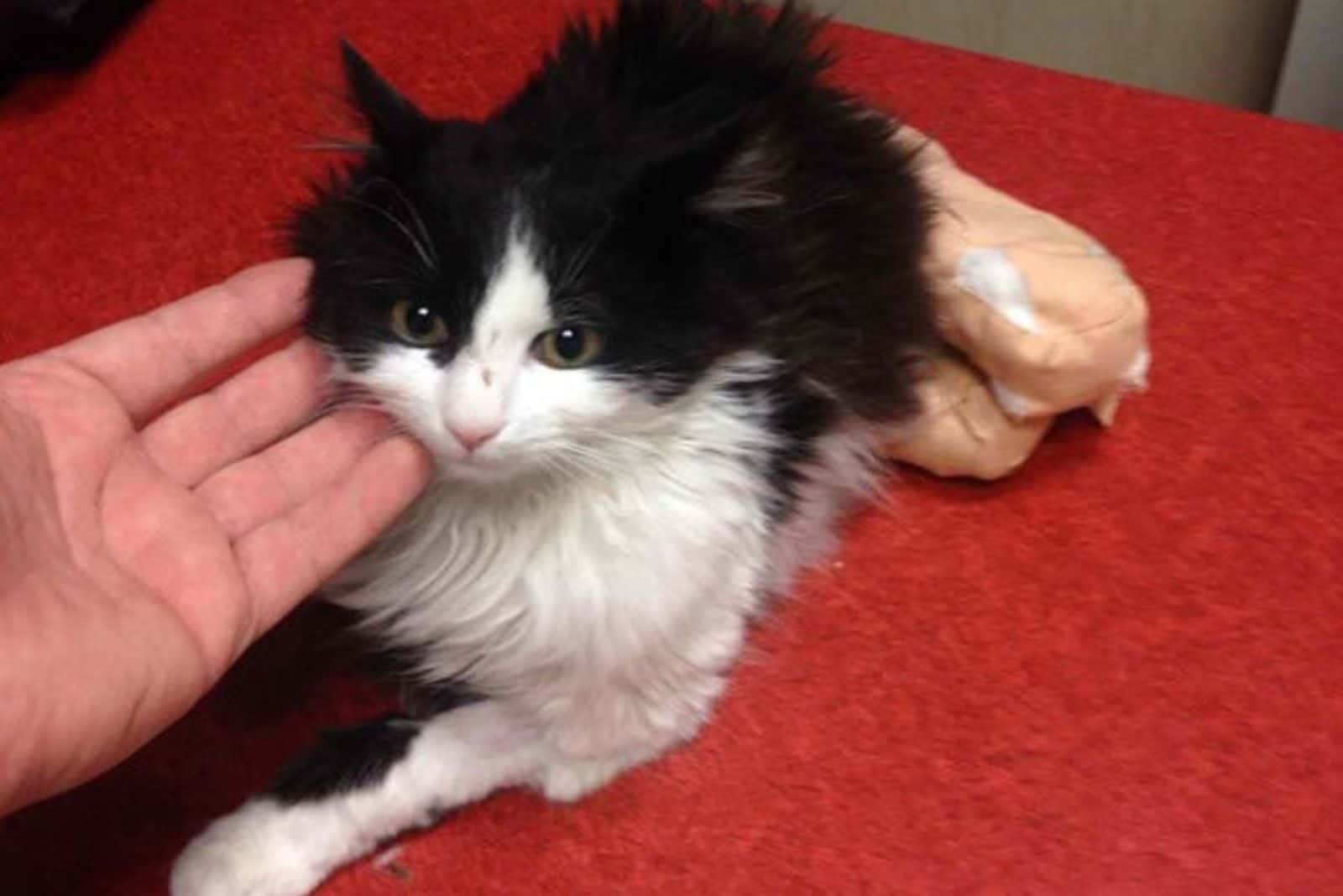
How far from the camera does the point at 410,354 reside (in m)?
0.96

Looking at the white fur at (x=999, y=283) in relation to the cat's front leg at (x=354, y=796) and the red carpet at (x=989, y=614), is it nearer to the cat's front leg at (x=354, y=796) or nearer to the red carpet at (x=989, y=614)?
the red carpet at (x=989, y=614)

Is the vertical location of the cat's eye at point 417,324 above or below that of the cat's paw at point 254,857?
above

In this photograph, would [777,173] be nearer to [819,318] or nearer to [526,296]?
[819,318]

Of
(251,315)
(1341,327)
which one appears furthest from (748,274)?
(1341,327)

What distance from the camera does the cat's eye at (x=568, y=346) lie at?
0.94m

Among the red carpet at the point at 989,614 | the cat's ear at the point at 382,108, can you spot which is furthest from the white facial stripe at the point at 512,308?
the red carpet at the point at 989,614

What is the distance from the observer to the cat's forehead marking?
3.04ft

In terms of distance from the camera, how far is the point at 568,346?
946mm

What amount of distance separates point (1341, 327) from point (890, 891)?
2.56ft

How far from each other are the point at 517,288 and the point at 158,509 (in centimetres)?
31

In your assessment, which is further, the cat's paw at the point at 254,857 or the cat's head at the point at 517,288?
the cat's paw at the point at 254,857

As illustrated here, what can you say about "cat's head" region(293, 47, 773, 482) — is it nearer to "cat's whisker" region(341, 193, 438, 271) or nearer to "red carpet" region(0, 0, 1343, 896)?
"cat's whisker" region(341, 193, 438, 271)

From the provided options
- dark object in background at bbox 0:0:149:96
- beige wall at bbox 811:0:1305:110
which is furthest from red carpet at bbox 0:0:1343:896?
beige wall at bbox 811:0:1305:110

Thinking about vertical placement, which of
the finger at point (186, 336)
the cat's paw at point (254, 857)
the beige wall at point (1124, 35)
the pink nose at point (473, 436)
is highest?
the pink nose at point (473, 436)
